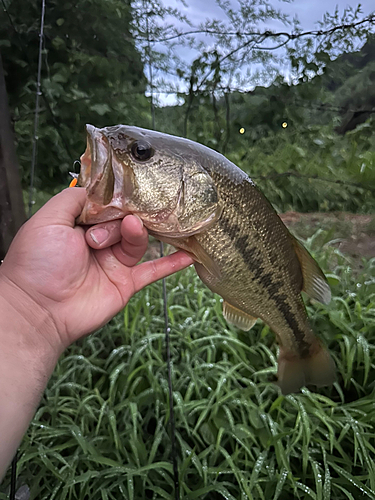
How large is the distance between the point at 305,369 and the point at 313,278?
1.31ft

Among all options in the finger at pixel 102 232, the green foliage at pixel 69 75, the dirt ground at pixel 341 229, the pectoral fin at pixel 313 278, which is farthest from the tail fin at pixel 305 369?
the green foliage at pixel 69 75

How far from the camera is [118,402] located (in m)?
1.74

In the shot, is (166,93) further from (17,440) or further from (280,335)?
(17,440)

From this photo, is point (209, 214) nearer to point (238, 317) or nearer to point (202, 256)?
point (202, 256)

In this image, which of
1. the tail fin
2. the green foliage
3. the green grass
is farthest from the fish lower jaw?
the green foliage

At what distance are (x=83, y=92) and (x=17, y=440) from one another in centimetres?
246

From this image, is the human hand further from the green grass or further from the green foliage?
the green foliage

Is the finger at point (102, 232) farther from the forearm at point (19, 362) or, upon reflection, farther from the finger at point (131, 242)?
the forearm at point (19, 362)

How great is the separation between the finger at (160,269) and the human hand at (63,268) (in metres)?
0.10

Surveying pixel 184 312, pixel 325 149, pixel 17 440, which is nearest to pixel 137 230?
pixel 17 440

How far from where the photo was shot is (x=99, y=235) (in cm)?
97

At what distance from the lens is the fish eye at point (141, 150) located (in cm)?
86

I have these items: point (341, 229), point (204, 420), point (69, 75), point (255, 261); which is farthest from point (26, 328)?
point (341, 229)

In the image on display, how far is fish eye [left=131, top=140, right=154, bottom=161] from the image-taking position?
0.86 metres
